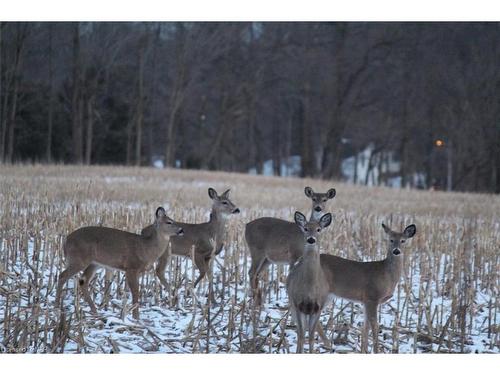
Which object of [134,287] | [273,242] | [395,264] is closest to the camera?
[395,264]

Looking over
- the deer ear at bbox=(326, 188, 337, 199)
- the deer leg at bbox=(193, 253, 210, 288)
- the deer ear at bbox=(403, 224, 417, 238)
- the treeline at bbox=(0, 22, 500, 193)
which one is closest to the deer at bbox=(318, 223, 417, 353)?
the deer ear at bbox=(403, 224, 417, 238)

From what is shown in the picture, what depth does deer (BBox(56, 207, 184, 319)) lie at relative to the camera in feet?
18.6

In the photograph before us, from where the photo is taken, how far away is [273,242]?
6398 mm

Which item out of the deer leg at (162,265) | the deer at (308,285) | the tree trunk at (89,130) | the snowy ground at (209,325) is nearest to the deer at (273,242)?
the snowy ground at (209,325)

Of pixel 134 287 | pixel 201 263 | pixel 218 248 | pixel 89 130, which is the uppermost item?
pixel 89 130

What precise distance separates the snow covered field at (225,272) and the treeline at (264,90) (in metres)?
0.41

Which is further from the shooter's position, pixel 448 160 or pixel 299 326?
pixel 448 160

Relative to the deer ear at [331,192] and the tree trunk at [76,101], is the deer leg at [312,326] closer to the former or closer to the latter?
the deer ear at [331,192]

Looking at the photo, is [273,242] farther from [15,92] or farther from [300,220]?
[15,92]

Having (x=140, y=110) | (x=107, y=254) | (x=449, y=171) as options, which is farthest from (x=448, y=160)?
(x=107, y=254)

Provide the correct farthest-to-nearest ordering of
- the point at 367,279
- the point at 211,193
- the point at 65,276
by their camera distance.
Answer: the point at 211,193 → the point at 65,276 → the point at 367,279

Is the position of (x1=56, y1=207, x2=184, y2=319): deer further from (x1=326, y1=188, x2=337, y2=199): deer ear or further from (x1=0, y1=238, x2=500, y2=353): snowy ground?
(x1=326, y1=188, x2=337, y2=199): deer ear

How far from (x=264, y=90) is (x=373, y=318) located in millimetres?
3149
